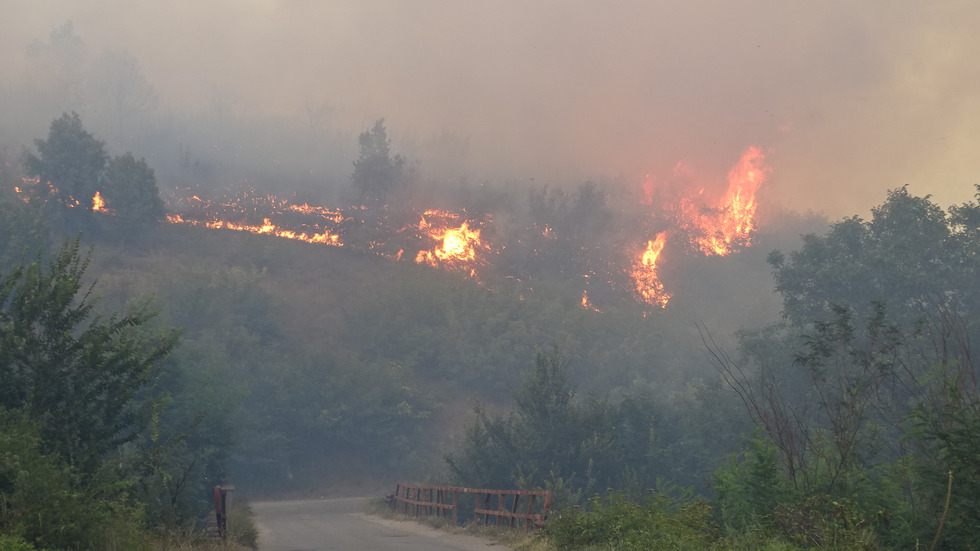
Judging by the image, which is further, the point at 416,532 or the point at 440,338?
the point at 440,338

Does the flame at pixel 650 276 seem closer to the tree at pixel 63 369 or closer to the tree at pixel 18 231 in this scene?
the tree at pixel 18 231

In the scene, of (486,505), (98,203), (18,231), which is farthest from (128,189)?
(486,505)

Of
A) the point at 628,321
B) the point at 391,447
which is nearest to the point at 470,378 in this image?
the point at 391,447

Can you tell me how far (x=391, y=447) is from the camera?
76.6m

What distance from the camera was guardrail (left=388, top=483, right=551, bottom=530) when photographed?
20.9 m

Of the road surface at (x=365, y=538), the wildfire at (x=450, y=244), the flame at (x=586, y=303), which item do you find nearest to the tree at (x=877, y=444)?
the road surface at (x=365, y=538)

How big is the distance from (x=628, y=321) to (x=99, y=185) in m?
77.7

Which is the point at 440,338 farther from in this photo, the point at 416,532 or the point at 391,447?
the point at 416,532

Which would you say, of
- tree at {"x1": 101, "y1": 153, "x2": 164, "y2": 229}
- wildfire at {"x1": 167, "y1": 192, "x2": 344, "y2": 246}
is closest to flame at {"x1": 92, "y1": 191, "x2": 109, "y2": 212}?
tree at {"x1": 101, "y1": 153, "x2": 164, "y2": 229}

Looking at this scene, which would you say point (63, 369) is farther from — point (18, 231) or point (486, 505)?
point (18, 231)

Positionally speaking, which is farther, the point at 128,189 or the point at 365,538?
the point at 128,189

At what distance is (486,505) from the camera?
23734 mm

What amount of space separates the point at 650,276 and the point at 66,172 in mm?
98084

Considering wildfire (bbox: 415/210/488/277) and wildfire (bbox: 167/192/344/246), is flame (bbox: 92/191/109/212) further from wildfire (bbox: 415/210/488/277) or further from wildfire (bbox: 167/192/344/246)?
wildfire (bbox: 415/210/488/277)
